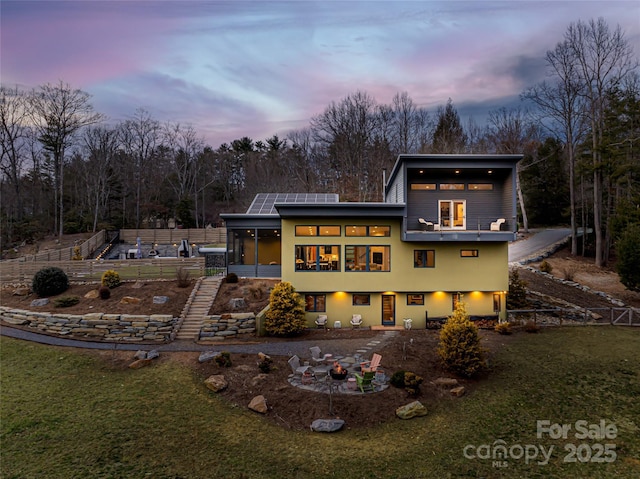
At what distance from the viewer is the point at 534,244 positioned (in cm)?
3547

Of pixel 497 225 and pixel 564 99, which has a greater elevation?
pixel 564 99

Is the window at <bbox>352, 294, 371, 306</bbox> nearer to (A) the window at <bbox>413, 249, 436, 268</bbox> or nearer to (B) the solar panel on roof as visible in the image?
(A) the window at <bbox>413, 249, 436, 268</bbox>

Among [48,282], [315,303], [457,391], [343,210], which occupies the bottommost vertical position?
[457,391]

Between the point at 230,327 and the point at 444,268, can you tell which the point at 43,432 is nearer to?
the point at 230,327

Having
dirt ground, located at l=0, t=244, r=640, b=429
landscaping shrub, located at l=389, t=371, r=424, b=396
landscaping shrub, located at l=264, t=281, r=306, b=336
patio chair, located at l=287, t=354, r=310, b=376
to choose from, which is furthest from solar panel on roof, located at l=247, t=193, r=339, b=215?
landscaping shrub, located at l=389, t=371, r=424, b=396

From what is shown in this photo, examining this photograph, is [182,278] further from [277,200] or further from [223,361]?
[277,200]

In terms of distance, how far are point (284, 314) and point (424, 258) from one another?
28.6 feet

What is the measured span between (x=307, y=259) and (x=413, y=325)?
740 centimetres

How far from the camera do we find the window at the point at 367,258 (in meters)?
18.9

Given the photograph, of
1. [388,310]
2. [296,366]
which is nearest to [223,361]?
[296,366]

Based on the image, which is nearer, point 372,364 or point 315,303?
point 372,364

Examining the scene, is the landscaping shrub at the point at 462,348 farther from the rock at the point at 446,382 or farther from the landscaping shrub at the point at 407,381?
the landscaping shrub at the point at 407,381

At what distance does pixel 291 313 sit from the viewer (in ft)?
55.9

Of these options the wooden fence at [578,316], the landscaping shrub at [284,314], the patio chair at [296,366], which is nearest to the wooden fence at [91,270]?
the landscaping shrub at [284,314]
